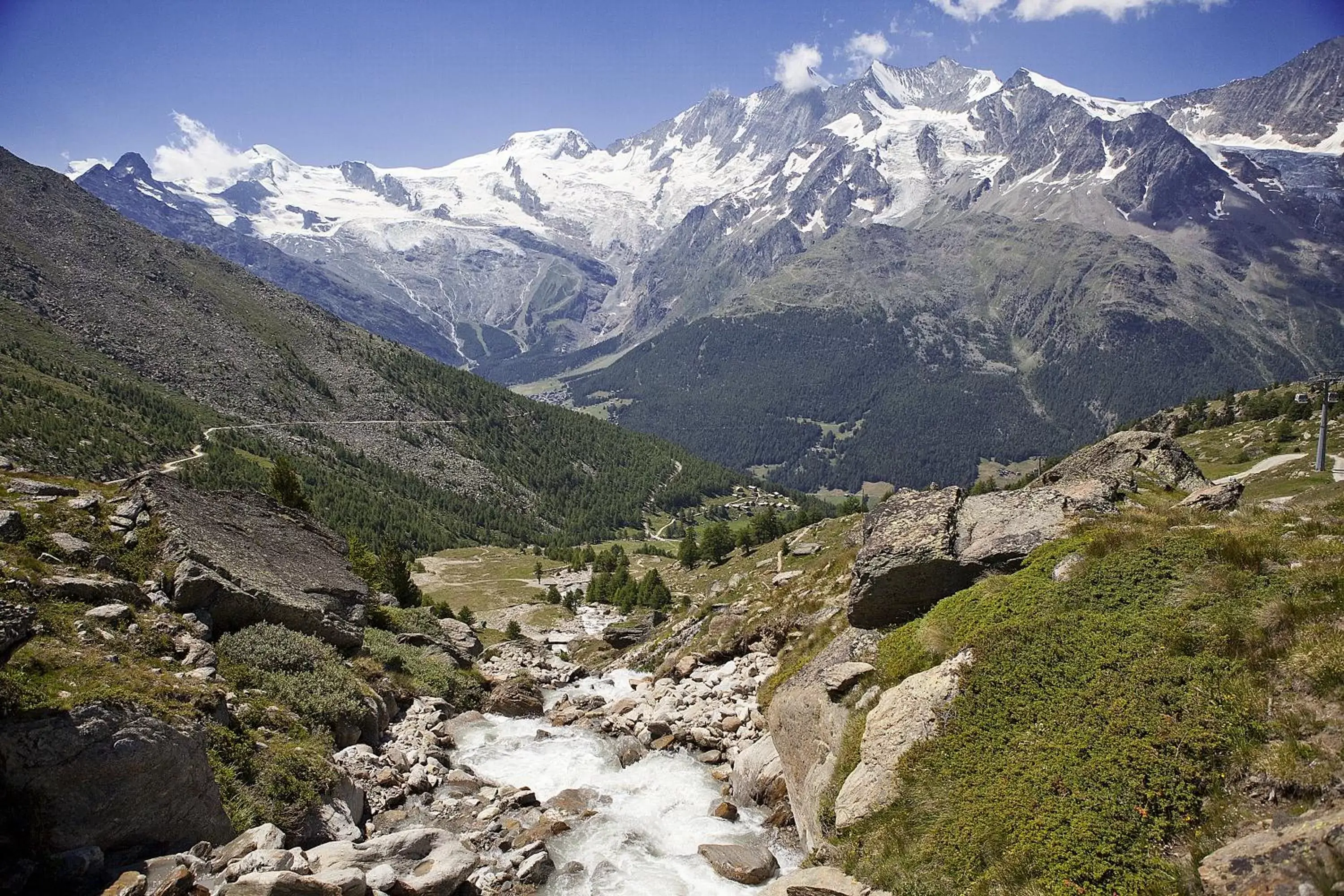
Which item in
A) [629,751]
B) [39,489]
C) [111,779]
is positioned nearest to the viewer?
[111,779]

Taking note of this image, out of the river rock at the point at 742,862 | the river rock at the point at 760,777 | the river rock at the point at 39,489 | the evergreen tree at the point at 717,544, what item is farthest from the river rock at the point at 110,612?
the evergreen tree at the point at 717,544

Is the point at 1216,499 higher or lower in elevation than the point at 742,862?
higher

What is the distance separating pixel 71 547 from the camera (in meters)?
23.7

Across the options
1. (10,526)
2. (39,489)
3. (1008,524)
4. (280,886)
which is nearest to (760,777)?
(1008,524)

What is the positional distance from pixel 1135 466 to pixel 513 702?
3150cm

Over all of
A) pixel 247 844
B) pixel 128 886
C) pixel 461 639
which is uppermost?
pixel 128 886

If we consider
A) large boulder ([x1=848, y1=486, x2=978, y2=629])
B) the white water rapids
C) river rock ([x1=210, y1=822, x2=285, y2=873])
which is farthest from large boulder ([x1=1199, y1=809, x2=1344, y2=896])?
river rock ([x1=210, y1=822, x2=285, y2=873])

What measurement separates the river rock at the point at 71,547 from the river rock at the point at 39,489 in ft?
12.8

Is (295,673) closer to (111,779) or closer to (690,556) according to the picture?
(111,779)

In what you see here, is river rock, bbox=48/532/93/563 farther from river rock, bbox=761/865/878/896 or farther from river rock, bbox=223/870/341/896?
river rock, bbox=761/865/878/896

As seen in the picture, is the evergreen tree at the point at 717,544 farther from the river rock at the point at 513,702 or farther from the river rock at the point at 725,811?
the river rock at the point at 725,811

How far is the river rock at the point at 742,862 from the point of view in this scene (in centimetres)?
1780

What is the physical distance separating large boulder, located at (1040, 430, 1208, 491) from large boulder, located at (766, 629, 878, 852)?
34.0ft

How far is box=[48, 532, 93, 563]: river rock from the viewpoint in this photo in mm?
23453
